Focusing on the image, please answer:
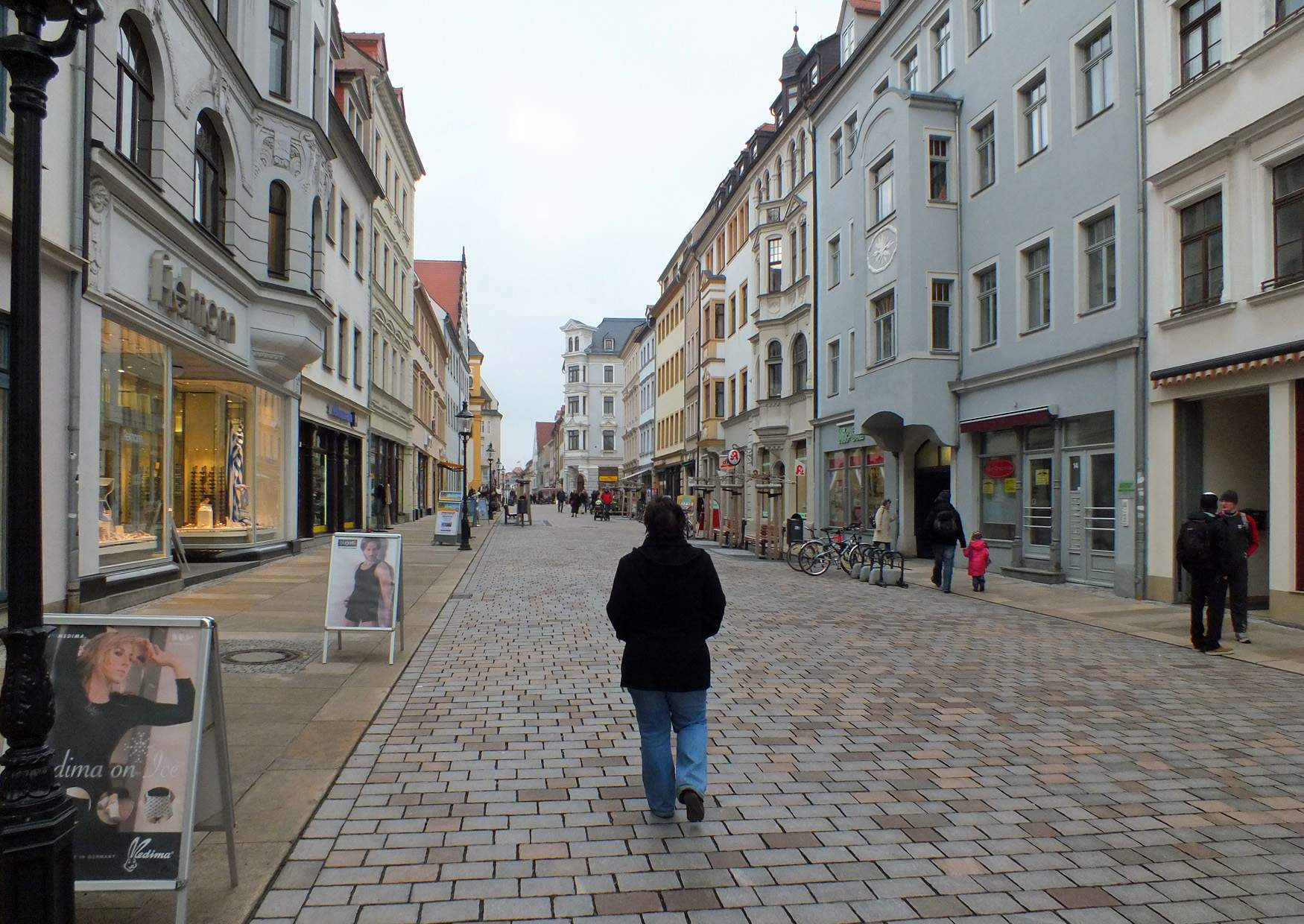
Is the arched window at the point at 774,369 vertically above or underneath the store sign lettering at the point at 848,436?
above

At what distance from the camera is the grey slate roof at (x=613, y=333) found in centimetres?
10562

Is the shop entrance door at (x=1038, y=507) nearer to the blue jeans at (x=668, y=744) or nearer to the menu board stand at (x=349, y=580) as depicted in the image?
the menu board stand at (x=349, y=580)

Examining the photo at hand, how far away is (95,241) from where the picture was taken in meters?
11.0

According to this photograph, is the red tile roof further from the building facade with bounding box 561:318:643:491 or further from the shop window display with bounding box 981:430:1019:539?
the shop window display with bounding box 981:430:1019:539

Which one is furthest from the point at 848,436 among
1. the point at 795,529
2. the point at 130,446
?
the point at 130,446

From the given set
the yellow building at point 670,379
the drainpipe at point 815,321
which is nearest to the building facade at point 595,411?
the yellow building at point 670,379

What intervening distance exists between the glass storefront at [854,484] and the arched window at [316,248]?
46.9 ft

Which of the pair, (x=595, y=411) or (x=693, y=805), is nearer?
(x=693, y=805)

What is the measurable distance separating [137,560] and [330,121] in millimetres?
14842

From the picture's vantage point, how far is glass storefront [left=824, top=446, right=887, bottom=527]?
83.1 ft

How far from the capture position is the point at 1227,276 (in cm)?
1312

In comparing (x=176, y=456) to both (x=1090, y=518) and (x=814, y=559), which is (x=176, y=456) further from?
(x=1090, y=518)

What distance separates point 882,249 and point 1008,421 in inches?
251

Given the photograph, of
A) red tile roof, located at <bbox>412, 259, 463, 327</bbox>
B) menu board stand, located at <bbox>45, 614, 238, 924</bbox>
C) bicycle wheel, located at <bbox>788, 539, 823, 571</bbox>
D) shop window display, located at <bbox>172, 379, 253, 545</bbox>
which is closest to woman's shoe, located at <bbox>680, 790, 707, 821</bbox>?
menu board stand, located at <bbox>45, 614, 238, 924</bbox>
